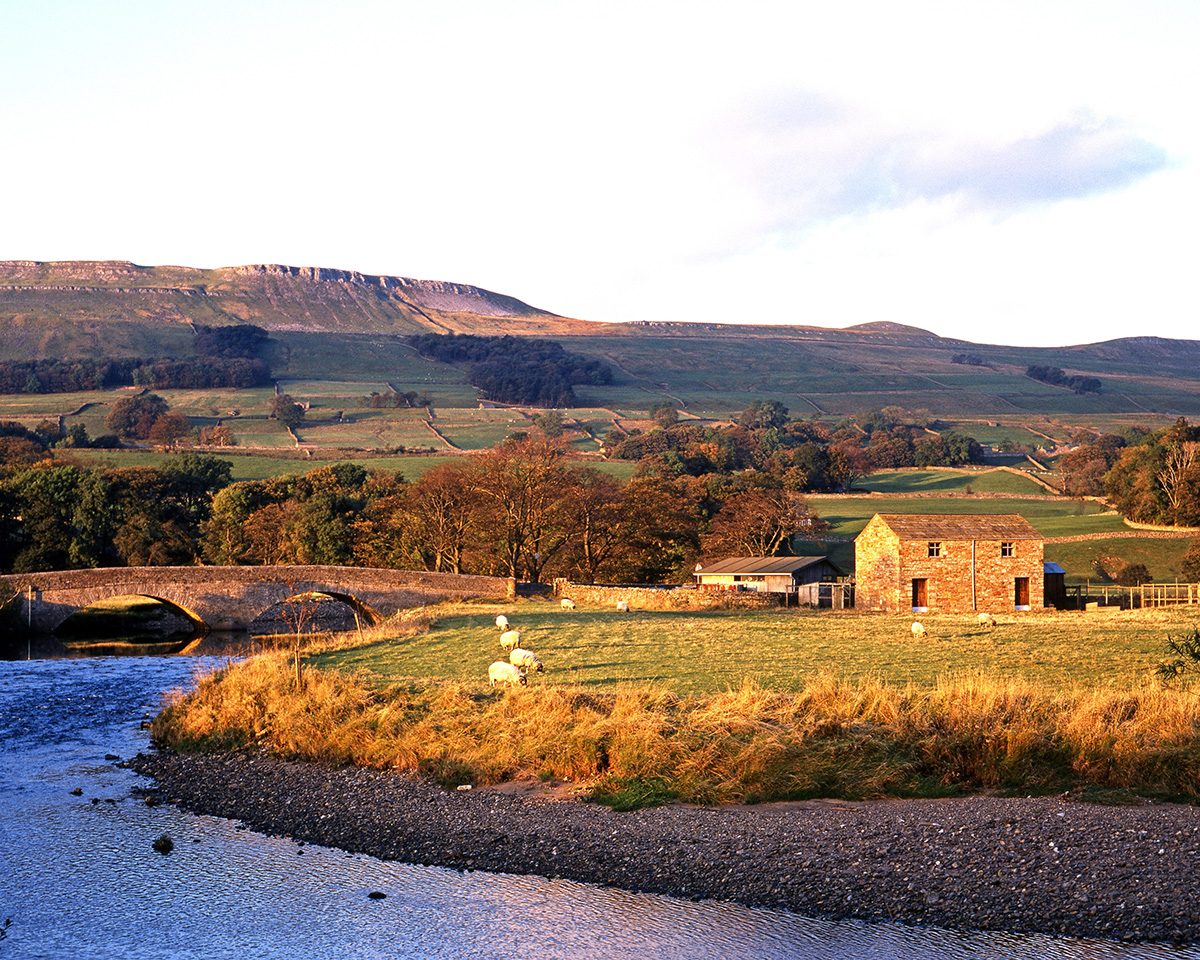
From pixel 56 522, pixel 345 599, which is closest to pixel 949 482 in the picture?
pixel 345 599

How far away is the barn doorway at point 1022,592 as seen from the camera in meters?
45.6

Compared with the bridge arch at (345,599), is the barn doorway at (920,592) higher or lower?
higher

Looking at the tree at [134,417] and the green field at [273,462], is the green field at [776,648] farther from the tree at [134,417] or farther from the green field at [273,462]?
the tree at [134,417]

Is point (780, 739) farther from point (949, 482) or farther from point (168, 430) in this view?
point (168, 430)

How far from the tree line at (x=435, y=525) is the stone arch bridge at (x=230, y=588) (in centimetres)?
1076

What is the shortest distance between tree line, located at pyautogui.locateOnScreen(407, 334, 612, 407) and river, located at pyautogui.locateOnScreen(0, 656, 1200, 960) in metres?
142

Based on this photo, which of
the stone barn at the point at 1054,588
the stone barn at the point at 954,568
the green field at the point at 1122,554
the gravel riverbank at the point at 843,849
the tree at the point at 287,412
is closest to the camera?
the gravel riverbank at the point at 843,849

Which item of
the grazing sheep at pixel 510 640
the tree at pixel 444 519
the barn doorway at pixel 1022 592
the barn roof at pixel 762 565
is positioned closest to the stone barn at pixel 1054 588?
the barn doorway at pixel 1022 592

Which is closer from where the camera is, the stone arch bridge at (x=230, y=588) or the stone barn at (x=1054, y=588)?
the stone barn at (x=1054, y=588)

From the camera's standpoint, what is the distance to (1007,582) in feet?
149

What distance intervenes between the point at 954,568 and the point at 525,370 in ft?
431

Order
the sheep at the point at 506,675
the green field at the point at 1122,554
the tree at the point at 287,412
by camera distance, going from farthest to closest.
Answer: the tree at the point at 287,412 → the green field at the point at 1122,554 → the sheep at the point at 506,675

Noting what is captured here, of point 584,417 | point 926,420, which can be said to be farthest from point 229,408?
point 926,420

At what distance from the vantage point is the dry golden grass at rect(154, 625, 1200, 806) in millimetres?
17156
